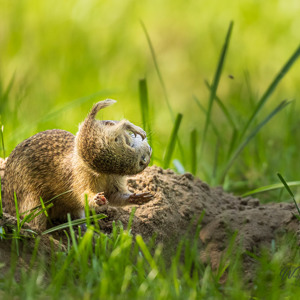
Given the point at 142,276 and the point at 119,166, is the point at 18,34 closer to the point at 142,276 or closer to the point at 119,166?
the point at 119,166

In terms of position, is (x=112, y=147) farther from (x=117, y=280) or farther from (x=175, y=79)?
(x=175, y=79)

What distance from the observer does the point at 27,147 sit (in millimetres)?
3811

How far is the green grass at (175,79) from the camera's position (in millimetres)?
5047

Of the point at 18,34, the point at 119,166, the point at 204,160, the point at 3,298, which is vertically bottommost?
the point at 204,160

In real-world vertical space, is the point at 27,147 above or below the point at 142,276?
above

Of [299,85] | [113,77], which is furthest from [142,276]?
[299,85]

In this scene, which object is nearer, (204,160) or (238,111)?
(204,160)

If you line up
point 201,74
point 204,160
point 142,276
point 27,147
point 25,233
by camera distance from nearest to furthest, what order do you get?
point 142,276 < point 25,233 < point 27,147 < point 204,160 < point 201,74

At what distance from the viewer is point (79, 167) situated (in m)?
3.54

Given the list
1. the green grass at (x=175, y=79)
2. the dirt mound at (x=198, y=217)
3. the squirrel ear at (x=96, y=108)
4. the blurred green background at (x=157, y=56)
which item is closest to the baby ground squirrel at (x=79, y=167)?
the squirrel ear at (x=96, y=108)

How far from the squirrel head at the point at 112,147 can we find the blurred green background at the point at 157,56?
100 inches

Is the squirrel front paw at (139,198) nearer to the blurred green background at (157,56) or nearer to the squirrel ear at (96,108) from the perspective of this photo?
the squirrel ear at (96,108)

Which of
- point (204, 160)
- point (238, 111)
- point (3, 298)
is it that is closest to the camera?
point (3, 298)

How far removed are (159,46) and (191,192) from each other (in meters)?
4.40
